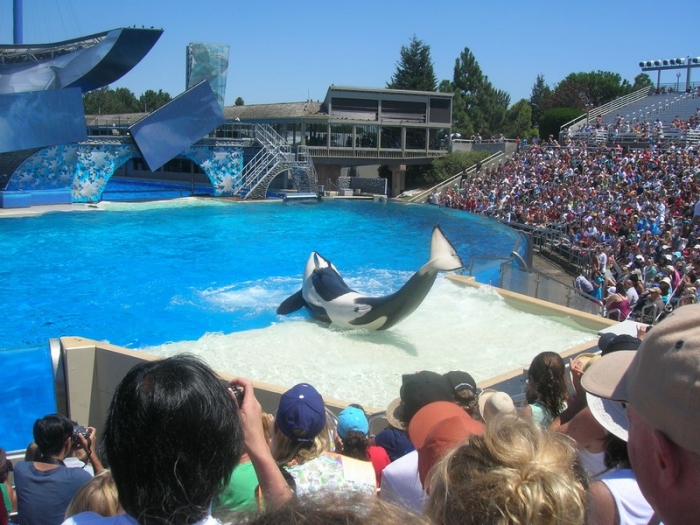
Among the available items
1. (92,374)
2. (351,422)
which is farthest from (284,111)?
(351,422)

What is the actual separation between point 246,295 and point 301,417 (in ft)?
33.4

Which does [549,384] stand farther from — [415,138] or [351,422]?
[415,138]

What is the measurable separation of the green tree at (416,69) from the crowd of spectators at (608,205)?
21491 mm

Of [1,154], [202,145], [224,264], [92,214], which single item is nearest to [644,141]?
[224,264]

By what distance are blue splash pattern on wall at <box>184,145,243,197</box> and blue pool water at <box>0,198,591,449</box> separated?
283 cm

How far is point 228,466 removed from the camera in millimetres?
1514

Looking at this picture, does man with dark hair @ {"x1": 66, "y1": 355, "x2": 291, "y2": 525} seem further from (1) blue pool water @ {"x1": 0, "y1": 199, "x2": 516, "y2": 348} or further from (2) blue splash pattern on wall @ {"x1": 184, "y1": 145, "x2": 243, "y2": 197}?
(2) blue splash pattern on wall @ {"x1": 184, "y1": 145, "x2": 243, "y2": 197}

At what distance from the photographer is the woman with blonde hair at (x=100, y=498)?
76.2 inches

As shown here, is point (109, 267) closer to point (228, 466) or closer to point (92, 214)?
point (92, 214)

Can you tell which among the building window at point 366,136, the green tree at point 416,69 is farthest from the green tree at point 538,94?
the building window at point 366,136

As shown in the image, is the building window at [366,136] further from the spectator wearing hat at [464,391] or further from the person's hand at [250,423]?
the person's hand at [250,423]

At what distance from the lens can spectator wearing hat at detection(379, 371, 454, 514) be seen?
2143 millimetres

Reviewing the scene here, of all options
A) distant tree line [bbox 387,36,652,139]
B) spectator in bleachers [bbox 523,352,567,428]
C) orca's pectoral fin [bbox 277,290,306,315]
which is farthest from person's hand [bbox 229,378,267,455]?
distant tree line [bbox 387,36,652,139]

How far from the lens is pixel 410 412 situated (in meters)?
2.84
